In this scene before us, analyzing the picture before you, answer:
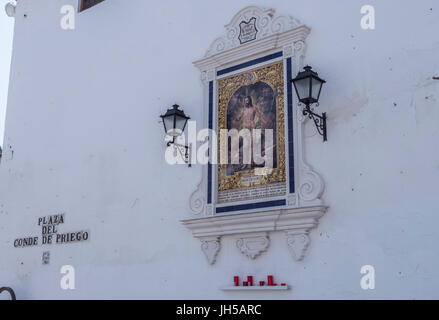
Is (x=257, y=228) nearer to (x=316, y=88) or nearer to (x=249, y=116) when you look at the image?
(x=249, y=116)

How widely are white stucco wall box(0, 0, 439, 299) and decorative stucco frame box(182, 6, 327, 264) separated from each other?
118 millimetres

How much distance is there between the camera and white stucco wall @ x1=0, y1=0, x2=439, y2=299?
16.4 feet

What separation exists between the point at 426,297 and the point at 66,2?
6.68 meters

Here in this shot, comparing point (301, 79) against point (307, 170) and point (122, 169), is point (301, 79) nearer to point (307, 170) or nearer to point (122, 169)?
point (307, 170)

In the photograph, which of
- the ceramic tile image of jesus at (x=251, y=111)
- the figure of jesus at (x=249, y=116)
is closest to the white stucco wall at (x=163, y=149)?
the ceramic tile image of jesus at (x=251, y=111)

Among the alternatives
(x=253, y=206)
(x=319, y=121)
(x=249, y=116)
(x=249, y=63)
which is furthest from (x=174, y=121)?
(x=319, y=121)

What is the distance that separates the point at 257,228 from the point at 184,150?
1428 millimetres

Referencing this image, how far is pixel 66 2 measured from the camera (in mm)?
8812

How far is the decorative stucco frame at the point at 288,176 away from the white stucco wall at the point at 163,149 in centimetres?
A: 12

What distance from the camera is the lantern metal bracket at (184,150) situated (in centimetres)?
650

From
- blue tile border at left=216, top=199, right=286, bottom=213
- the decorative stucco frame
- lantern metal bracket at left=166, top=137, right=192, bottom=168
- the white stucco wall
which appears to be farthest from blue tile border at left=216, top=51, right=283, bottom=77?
blue tile border at left=216, top=199, right=286, bottom=213

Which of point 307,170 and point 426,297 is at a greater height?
point 307,170
